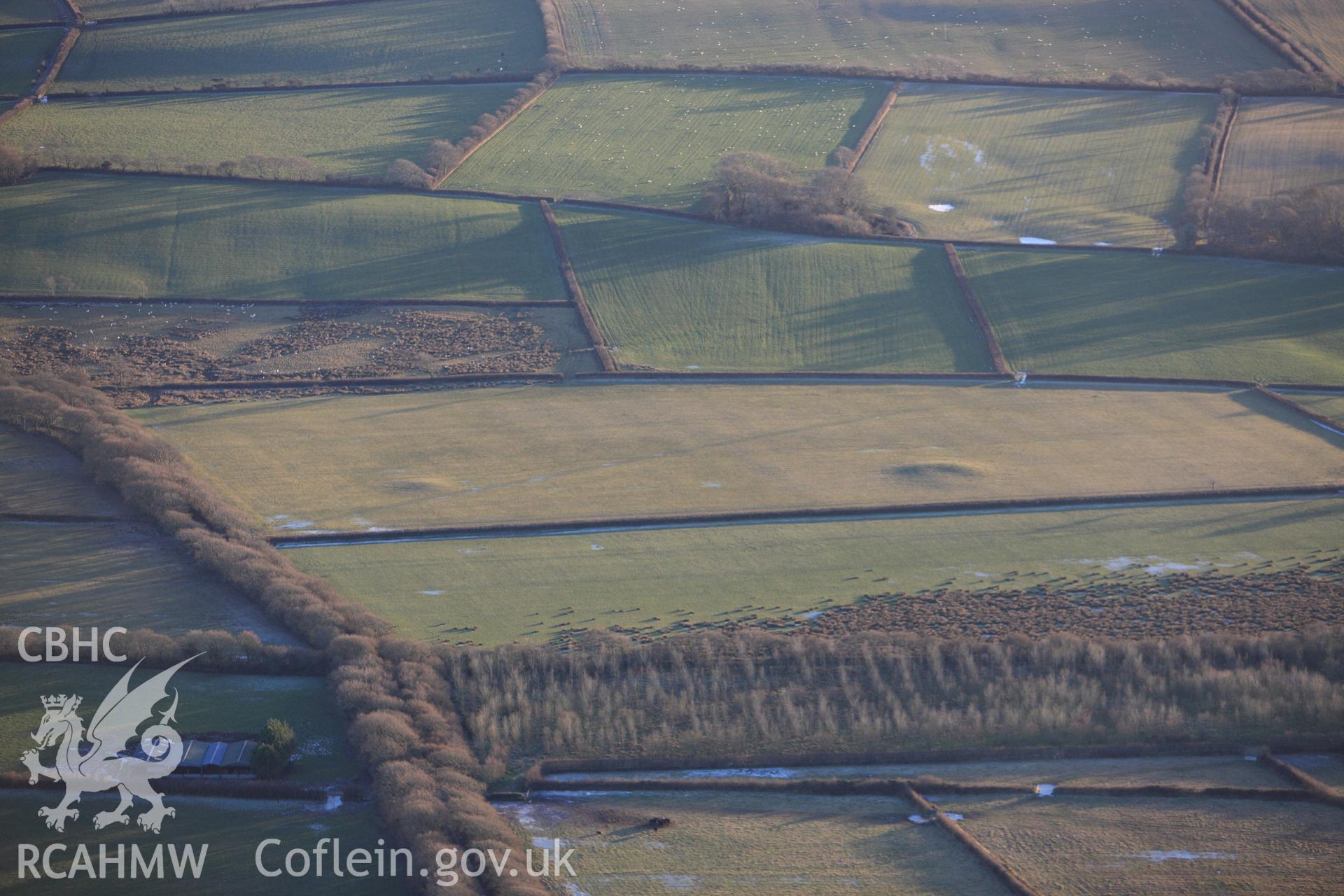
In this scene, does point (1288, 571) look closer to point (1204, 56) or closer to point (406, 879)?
point (406, 879)

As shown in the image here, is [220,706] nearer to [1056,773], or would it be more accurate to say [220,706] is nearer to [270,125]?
[1056,773]

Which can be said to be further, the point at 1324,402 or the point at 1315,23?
the point at 1315,23

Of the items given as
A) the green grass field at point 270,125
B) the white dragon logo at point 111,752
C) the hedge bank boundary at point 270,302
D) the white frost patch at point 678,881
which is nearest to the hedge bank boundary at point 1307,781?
the white frost patch at point 678,881

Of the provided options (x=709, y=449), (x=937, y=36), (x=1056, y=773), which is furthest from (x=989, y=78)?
(x=1056, y=773)

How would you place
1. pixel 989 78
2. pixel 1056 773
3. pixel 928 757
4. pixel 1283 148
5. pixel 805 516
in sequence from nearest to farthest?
pixel 1056 773 → pixel 928 757 → pixel 805 516 → pixel 1283 148 → pixel 989 78

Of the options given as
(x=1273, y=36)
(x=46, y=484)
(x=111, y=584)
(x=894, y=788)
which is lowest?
(x=894, y=788)

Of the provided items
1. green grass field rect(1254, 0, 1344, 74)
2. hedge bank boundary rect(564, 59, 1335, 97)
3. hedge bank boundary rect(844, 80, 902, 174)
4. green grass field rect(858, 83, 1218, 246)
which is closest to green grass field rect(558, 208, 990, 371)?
green grass field rect(858, 83, 1218, 246)

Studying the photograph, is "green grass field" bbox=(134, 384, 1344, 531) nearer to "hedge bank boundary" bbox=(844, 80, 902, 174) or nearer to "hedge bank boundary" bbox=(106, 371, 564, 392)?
"hedge bank boundary" bbox=(106, 371, 564, 392)

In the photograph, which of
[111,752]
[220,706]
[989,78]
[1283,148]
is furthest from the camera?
[989,78]
